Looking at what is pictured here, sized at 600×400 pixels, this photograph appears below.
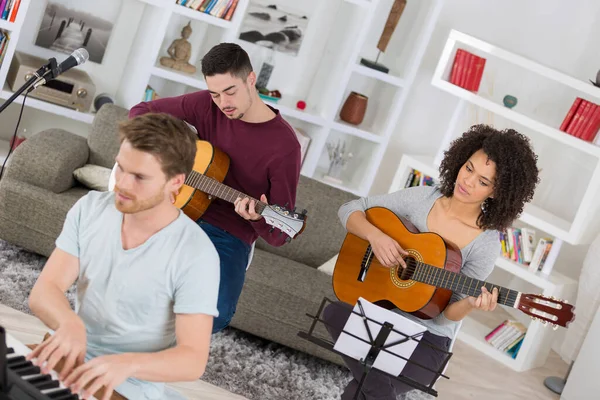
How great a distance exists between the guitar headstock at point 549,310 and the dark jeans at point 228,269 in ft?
3.15

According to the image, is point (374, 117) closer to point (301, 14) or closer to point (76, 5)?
point (301, 14)

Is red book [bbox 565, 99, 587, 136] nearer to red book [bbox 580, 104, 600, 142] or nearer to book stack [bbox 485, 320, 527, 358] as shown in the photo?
red book [bbox 580, 104, 600, 142]

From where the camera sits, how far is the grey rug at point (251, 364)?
366cm

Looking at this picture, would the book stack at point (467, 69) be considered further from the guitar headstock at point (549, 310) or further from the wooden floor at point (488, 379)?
the guitar headstock at point (549, 310)

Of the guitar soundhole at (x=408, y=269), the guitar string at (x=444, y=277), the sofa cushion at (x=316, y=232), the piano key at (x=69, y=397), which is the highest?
the guitar string at (x=444, y=277)

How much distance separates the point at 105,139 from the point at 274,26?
1.44m

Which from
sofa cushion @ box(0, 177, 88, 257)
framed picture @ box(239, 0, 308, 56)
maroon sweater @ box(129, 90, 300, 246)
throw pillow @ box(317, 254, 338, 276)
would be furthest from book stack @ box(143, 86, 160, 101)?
maroon sweater @ box(129, 90, 300, 246)

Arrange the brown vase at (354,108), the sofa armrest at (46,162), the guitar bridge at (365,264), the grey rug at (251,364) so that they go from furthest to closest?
the brown vase at (354,108), the sofa armrest at (46,162), the grey rug at (251,364), the guitar bridge at (365,264)

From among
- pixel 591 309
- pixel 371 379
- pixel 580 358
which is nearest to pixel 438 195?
pixel 371 379

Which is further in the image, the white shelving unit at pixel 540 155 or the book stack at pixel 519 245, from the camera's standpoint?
the book stack at pixel 519 245

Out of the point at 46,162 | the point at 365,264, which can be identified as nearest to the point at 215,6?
the point at 46,162

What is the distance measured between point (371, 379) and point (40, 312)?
1567 mm

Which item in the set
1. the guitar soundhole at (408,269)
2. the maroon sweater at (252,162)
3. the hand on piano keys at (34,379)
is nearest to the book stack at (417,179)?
the guitar soundhole at (408,269)

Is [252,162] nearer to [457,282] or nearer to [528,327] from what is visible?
[457,282]
